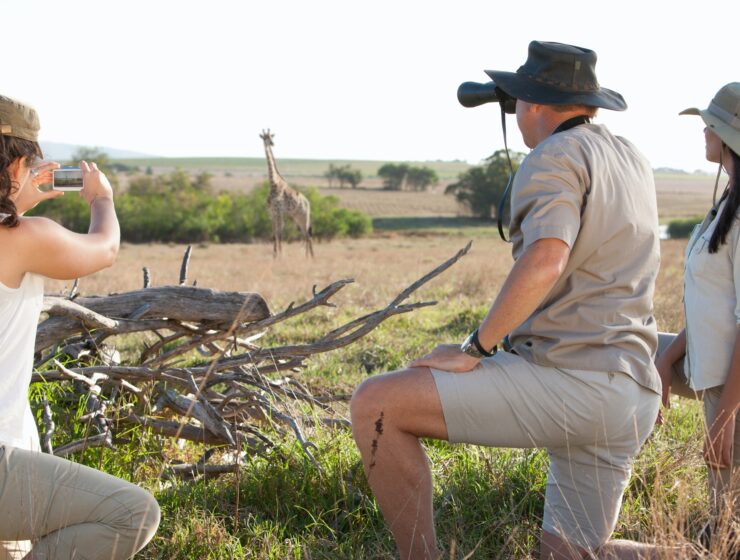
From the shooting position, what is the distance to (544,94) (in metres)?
2.66

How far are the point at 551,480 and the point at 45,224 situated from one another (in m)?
1.72

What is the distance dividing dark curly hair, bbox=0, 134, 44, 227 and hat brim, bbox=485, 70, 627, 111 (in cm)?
143

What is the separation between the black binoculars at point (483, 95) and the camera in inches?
113

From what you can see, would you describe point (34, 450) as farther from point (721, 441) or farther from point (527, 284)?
point (721, 441)

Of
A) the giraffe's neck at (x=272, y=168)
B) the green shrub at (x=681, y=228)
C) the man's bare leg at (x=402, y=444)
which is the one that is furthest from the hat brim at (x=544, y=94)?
the green shrub at (x=681, y=228)

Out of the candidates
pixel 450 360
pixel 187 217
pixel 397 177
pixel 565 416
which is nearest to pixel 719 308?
pixel 565 416

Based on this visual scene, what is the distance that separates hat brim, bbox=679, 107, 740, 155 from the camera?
9.66ft

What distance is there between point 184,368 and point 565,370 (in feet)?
7.02

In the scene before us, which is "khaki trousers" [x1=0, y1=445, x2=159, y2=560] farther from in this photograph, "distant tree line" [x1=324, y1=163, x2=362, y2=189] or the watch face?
"distant tree line" [x1=324, y1=163, x2=362, y2=189]

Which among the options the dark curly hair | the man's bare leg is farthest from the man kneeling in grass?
A: the dark curly hair

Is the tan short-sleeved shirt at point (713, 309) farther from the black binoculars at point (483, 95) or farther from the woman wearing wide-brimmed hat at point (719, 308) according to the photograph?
the black binoculars at point (483, 95)

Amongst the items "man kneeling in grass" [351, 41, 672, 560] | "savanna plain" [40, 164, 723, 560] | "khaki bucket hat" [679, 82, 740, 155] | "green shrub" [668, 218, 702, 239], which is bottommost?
"green shrub" [668, 218, 702, 239]

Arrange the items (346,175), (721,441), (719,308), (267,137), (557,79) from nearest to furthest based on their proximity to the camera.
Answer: (557,79), (721,441), (719,308), (267,137), (346,175)

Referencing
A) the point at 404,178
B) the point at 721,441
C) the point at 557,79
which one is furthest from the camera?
the point at 404,178
